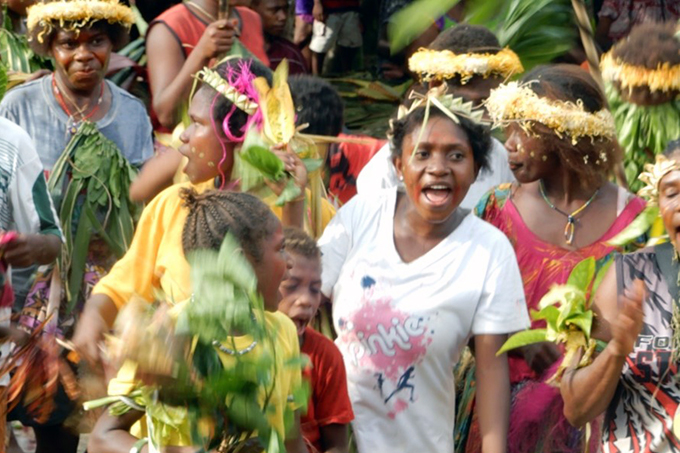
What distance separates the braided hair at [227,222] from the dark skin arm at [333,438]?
799mm

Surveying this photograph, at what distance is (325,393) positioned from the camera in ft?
14.3

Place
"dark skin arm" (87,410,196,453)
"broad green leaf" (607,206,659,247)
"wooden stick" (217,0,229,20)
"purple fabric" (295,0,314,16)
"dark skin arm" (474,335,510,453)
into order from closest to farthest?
1. "dark skin arm" (87,410,196,453)
2. "broad green leaf" (607,206,659,247)
3. "dark skin arm" (474,335,510,453)
4. "wooden stick" (217,0,229,20)
5. "purple fabric" (295,0,314,16)

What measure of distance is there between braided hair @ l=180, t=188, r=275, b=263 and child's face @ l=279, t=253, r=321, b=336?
479 millimetres

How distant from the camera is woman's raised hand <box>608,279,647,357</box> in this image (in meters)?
3.72

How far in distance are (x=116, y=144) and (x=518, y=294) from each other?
234 centimetres

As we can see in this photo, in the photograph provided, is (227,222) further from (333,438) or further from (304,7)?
(304,7)

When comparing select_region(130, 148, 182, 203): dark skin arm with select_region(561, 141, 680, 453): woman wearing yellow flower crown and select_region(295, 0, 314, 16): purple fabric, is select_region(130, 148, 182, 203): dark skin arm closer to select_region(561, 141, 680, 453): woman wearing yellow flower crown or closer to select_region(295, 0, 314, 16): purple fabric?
select_region(561, 141, 680, 453): woman wearing yellow flower crown

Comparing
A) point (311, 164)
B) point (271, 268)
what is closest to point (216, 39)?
point (311, 164)

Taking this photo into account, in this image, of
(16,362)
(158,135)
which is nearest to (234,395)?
(16,362)

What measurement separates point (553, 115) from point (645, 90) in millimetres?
606

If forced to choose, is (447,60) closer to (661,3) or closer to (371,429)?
(661,3)

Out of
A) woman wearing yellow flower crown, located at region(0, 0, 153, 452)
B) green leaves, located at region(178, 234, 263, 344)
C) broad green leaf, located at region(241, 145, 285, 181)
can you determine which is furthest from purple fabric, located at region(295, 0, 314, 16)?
green leaves, located at region(178, 234, 263, 344)

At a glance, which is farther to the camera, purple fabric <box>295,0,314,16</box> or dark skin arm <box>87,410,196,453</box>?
purple fabric <box>295,0,314,16</box>

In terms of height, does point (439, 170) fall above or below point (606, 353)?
above
